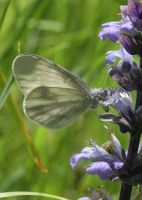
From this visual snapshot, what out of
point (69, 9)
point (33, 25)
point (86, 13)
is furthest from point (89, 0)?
point (33, 25)

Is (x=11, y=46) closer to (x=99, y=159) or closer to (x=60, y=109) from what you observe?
(x=60, y=109)

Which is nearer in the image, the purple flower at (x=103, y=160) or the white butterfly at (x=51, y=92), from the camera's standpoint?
the purple flower at (x=103, y=160)

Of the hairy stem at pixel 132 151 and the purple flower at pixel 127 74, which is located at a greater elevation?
the purple flower at pixel 127 74

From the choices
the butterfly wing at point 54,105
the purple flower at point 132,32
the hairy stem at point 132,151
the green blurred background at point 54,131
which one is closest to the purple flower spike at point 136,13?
the purple flower at point 132,32

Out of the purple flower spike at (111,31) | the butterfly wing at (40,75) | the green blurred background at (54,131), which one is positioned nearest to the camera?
the purple flower spike at (111,31)

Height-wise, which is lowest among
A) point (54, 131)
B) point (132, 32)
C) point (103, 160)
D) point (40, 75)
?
point (54, 131)

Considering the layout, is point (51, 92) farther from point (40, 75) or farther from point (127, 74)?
point (127, 74)

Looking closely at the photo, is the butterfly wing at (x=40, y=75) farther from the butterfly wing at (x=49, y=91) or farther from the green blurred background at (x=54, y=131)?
the green blurred background at (x=54, y=131)

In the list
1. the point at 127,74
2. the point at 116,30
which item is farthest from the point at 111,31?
the point at 127,74

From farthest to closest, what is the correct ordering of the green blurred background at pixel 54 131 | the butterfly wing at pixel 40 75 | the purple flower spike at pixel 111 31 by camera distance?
the green blurred background at pixel 54 131 → the butterfly wing at pixel 40 75 → the purple flower spike at pixel 111 31
